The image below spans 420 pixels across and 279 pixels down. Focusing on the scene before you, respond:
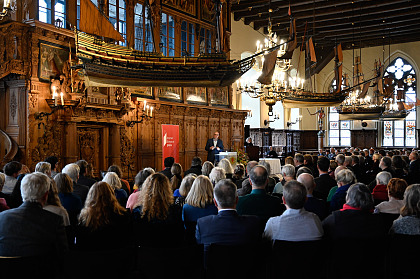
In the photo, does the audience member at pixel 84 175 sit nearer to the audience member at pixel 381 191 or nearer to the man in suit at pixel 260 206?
the man in suit at pixel 260 206

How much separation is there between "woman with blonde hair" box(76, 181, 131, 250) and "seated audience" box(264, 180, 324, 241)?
3.85 feet

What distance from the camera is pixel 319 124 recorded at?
2798 cm

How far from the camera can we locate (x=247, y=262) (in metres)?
2.90

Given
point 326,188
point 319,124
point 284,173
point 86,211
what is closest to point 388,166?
point 326,188

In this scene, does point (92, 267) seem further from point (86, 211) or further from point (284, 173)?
point (284, 173)

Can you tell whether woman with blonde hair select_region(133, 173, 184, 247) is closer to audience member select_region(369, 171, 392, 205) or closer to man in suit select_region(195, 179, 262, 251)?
man in suit select_region(195, 179, 262, 251)

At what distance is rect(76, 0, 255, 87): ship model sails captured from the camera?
309 inches

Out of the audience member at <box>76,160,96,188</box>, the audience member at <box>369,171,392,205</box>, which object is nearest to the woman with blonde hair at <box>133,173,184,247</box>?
the audience member at <box>76,160,96,188</box>

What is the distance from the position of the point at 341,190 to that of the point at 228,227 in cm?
233

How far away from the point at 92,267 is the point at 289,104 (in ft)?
30.8

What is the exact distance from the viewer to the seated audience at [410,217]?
3392 mm

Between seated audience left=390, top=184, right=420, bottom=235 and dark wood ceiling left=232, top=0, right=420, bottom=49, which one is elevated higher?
dark wood ceiling left=232, top=0, right=420, bottom=49

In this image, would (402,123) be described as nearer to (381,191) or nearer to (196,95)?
(196,95)

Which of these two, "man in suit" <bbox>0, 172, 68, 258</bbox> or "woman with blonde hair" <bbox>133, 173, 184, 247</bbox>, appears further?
"woman with blonde hair" <bbox>133, 173, 184, 247</bbox>
